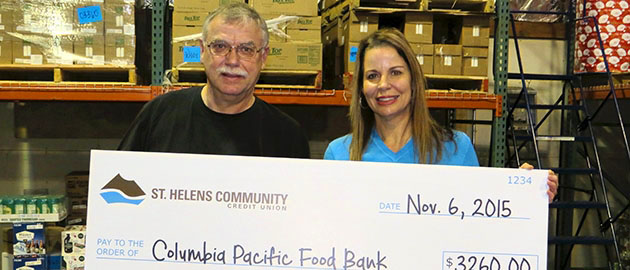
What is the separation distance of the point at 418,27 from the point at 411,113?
176 cm

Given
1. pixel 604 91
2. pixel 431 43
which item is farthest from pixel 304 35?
pixel 604 91

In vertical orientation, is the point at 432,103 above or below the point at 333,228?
above

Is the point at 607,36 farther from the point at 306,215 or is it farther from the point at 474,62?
the point at 306,215

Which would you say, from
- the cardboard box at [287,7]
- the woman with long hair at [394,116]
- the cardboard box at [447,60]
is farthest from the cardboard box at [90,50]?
the cardboard box at [447,60]

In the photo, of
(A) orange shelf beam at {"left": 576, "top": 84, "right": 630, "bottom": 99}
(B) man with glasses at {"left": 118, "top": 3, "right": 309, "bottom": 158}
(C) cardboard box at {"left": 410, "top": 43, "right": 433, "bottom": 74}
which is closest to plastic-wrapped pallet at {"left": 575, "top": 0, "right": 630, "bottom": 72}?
(A) orange shelf beam at {"left": 576, "top": 84, "right": 630, "bottom": 99}

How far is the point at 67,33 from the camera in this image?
3.24m

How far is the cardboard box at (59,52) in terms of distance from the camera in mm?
3230

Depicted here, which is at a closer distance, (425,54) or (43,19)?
(43,19)

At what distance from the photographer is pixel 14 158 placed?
4383 millimetres

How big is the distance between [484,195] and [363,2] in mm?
2419

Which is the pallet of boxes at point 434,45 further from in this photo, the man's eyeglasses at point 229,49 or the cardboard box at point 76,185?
the cardboard box at point 76,185

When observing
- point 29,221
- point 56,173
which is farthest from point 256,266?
point 56,173

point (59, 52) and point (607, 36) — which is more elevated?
point (607, 36)

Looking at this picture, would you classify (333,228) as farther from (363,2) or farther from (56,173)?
(56,173)
